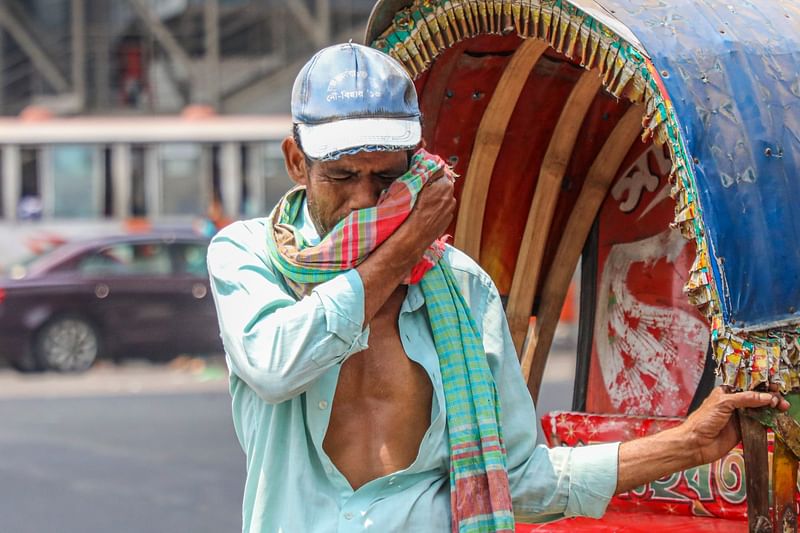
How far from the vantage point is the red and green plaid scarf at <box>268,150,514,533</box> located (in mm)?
2295

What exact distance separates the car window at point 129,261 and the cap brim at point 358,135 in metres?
13.0

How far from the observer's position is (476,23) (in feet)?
10.1

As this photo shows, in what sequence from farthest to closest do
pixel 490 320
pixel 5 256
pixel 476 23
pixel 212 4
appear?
pixel 212 4 < pixel 5 256 < pixel 476 23 < pixel 490 320

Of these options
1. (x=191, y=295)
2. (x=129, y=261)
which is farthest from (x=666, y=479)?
(x=129, y=261)

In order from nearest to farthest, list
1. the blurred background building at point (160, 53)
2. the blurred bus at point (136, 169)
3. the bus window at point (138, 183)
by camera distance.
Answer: the blurred bus at point (136, 169), the bus window at point (138, 183), the blurred background building at point (160, 53)

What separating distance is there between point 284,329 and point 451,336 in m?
0.35

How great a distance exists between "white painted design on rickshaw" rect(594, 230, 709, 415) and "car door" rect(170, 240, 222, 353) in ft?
36.8

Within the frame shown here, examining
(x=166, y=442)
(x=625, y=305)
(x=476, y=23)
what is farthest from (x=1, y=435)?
(x=476, y=23)

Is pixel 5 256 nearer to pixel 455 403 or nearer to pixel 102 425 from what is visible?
pixel 102 425

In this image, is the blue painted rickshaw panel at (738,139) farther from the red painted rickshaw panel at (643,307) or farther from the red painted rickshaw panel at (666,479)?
the red painted rickshaw panel at (643,307)

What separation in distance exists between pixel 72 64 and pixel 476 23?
22.0m

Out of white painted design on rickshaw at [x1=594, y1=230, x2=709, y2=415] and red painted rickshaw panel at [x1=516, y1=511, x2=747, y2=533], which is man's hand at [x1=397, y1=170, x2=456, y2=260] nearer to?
red painted rickshaw panel at [x1=516, y1=511, x2=747, y2=533]

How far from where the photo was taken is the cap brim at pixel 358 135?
7.52ft

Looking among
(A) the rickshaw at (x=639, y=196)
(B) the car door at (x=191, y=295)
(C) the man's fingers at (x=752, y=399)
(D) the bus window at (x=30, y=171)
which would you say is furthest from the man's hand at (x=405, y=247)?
(D) the bus window at (x=30, y=171)
